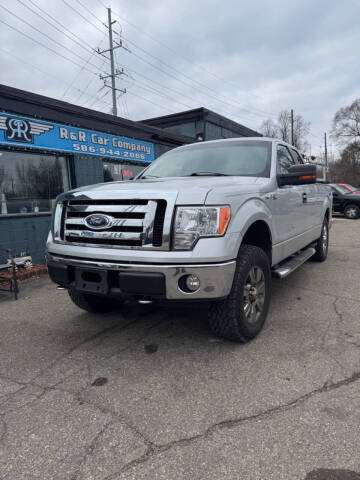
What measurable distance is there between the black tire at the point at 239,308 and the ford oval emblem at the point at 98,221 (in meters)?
1.09

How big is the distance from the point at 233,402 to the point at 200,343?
2.92ft

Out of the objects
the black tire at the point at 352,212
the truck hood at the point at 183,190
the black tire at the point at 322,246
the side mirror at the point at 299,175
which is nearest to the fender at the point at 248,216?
the truck hood at the point at 183,190

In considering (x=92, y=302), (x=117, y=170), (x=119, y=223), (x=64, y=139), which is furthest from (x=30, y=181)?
(x=119, y=223)

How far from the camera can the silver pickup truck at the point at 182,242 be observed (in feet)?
8.24

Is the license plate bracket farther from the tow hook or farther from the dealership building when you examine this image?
the dealership building

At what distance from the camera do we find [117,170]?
9.30 metres

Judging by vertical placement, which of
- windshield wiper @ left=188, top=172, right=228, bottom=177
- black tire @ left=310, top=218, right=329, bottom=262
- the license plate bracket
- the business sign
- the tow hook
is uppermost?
the business sign

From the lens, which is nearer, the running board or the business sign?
the running board

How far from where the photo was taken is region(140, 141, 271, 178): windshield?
3.70 metres

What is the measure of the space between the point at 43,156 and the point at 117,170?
230 centimetres

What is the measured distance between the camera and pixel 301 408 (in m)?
2.14

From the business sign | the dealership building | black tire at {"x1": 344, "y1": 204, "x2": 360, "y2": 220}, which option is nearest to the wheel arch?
the dealership building

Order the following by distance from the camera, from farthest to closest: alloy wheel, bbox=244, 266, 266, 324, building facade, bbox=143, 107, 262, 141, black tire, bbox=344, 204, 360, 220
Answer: black tire, bbox=344, 204, 360, 220, building facade, bbox=143, 107, 262, 141, alloy wheel, bbox=244, 266, 266, 324

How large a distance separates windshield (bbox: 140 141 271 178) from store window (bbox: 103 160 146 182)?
15.0 ft
